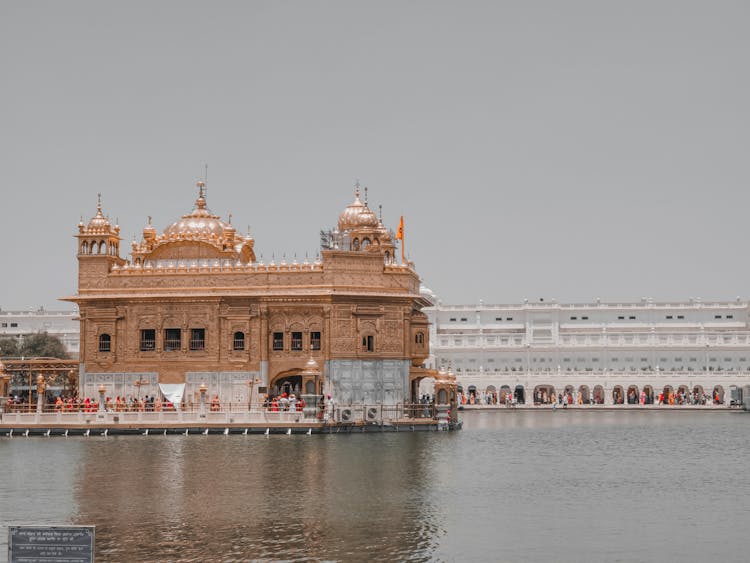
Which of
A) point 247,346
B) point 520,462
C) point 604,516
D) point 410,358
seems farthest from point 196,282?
point 604,516

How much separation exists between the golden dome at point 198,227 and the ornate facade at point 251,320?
972 mm

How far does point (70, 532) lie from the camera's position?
13.6 meters

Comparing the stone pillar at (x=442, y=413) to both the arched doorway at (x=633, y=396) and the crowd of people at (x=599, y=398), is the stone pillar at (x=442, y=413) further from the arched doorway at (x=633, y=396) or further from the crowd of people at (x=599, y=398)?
the arched doorway at (x=633, y=396)

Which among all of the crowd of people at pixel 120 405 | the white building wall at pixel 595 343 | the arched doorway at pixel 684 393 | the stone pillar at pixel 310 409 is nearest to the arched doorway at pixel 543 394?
the white building wall at pixel 595 343

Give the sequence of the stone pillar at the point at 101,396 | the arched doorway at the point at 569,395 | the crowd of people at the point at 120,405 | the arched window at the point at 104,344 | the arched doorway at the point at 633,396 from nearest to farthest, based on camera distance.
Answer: the stone pillar at the point at 101,396, the crowd of people at the point at 120,405, the arched window at the point at 104,344, the arched doorway at the point at 569,395, the arched doorway at the point at 633,396

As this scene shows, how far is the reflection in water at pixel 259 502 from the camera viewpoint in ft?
67.5

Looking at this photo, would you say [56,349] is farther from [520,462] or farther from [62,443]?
[520,462]

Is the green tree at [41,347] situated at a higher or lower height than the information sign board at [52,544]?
higher

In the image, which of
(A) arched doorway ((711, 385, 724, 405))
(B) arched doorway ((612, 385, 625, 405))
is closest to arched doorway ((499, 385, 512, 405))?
(B) arched doorway ((612, 385, 625, 405))

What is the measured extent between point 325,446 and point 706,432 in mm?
21920

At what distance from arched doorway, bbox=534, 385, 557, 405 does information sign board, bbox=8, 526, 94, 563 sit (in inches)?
3304

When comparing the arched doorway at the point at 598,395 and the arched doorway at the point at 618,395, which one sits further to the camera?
the arched doorway at the point at 598,395

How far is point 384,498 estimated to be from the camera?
26.7 m

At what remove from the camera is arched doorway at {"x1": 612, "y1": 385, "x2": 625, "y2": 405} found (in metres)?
94.9
